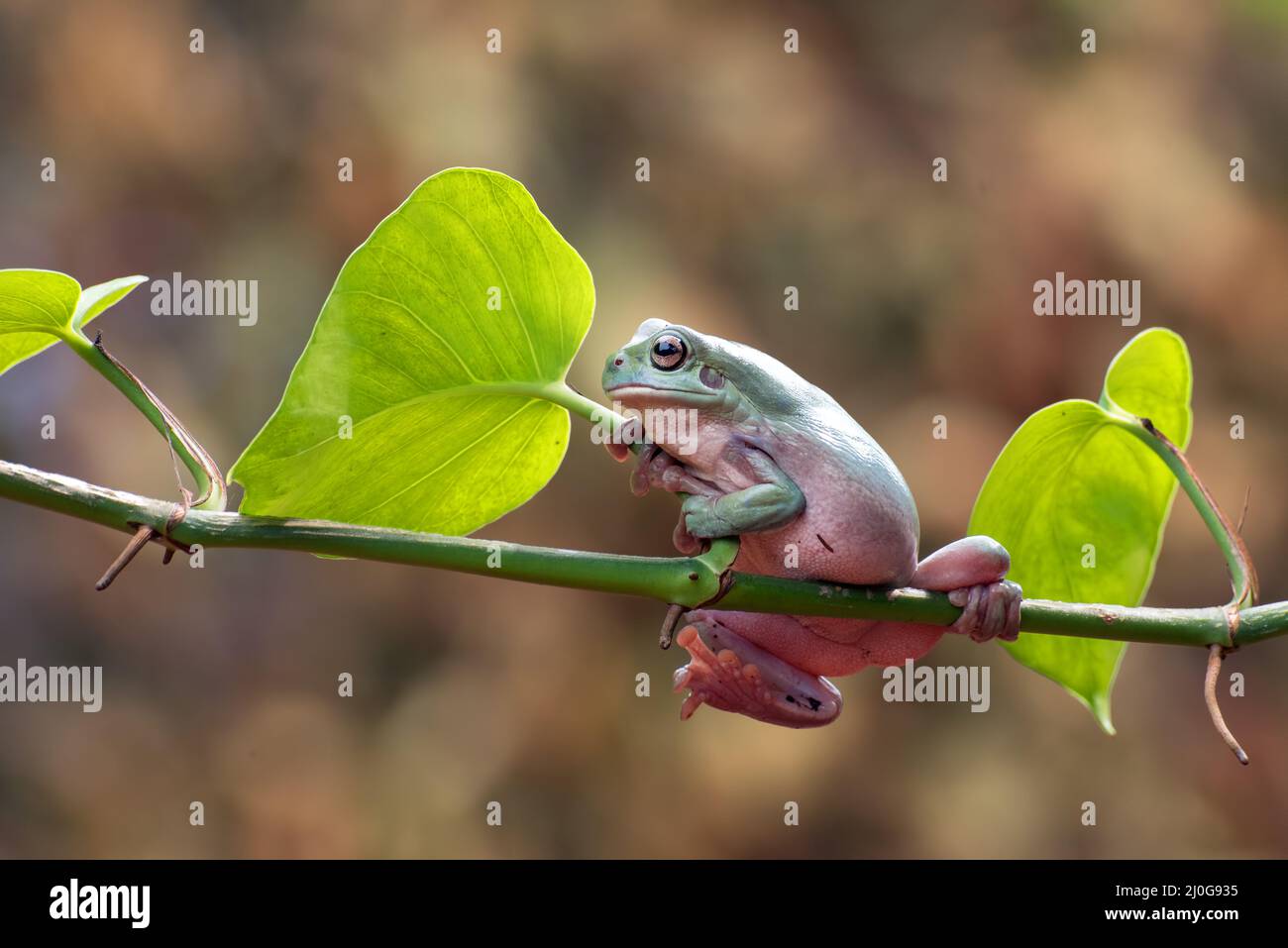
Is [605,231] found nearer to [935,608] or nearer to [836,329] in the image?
[836,329]

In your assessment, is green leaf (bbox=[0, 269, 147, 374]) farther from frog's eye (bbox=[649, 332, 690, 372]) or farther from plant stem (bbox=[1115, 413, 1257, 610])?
plant stem (bbox=[1115, 413, 1257, 610])

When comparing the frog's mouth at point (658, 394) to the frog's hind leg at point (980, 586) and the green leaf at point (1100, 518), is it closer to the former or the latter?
the frog's hind leg at point (980, 586)

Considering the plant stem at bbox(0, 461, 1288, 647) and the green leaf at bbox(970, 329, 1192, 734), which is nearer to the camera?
the plant stem at bbox(0, 461, 1288, 647)

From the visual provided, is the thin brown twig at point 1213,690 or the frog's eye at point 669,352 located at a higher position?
the frog's eye at point 669,352

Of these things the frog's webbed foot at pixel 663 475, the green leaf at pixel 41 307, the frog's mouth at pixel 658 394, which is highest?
the green leaf at pixel 41 307

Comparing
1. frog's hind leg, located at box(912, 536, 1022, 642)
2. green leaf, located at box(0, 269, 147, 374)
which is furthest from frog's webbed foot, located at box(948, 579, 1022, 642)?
green leaf, located at box(0, 269, 147, 374)

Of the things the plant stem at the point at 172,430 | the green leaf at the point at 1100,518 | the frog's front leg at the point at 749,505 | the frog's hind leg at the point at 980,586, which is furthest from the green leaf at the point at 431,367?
the green leaf at the point at 1100,518

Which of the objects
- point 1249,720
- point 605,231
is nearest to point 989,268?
point 605,231
